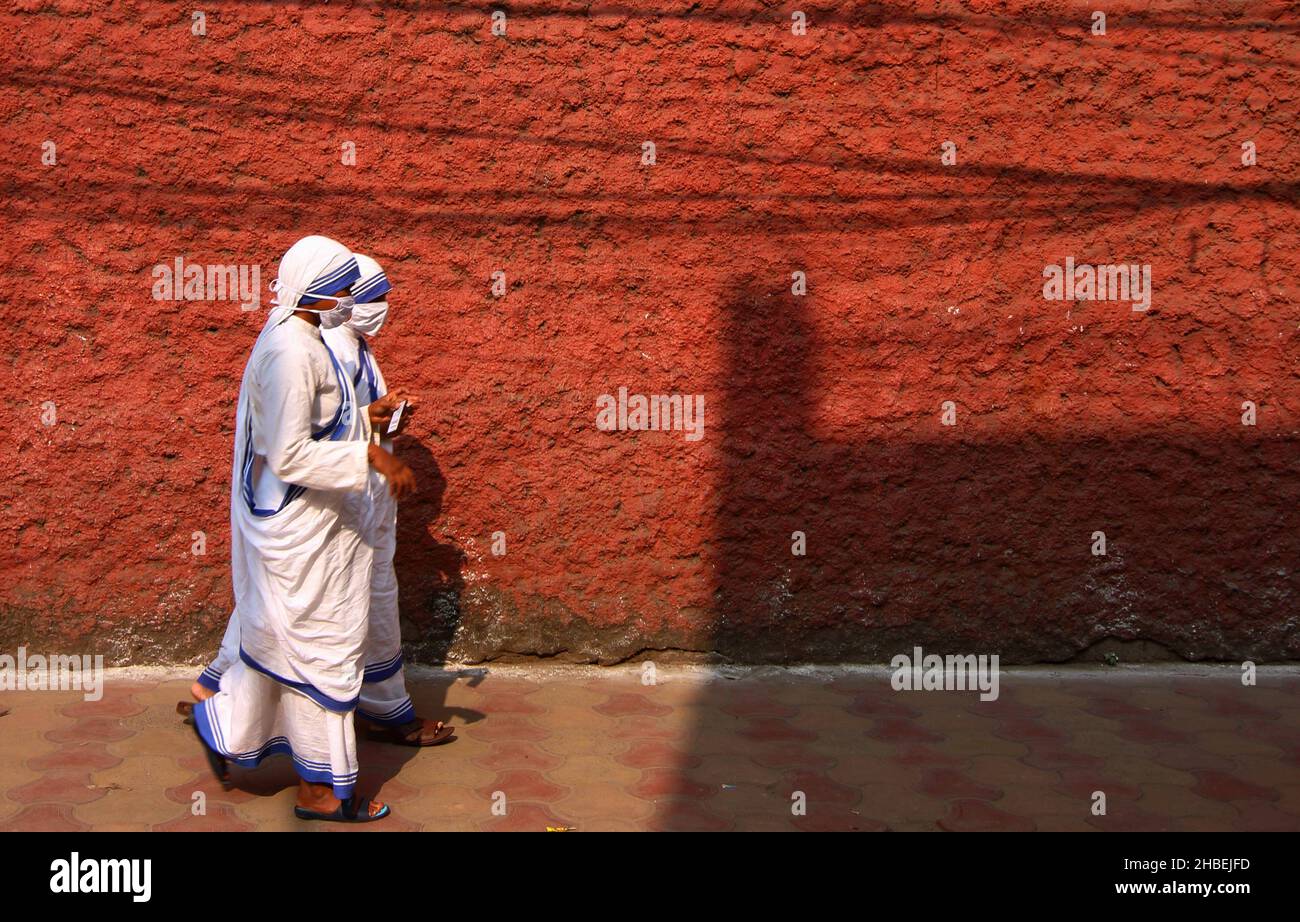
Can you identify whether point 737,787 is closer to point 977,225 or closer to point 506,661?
point 506,661

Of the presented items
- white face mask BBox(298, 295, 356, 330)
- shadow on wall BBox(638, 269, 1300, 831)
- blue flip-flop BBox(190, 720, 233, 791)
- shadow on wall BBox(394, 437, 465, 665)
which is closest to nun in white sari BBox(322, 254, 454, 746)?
white face mask BBox(298, 295, 356, 330)

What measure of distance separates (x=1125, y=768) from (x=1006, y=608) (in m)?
1.06

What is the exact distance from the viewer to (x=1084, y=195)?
5.22m

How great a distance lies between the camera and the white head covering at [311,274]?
12.8 feet

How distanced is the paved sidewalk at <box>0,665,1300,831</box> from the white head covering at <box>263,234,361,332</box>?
147cm

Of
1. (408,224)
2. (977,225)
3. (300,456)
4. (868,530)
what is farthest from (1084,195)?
(300,456)

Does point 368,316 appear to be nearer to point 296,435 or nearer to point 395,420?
point 395,420

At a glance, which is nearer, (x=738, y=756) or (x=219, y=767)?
(x=219, y=767)

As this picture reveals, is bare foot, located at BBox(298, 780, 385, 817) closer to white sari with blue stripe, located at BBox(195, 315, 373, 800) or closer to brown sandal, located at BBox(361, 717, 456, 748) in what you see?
white sari with blue stripe, located at BBox(195, 315, 373, 800)

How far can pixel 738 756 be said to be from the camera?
4.41 metres

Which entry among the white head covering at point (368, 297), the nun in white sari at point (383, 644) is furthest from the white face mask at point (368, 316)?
the nun in white sari at point (383, 644)

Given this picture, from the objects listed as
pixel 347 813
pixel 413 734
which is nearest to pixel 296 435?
pixel 347 813

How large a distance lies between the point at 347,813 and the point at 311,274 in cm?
154

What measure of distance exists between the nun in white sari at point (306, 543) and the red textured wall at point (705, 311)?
119 cm
